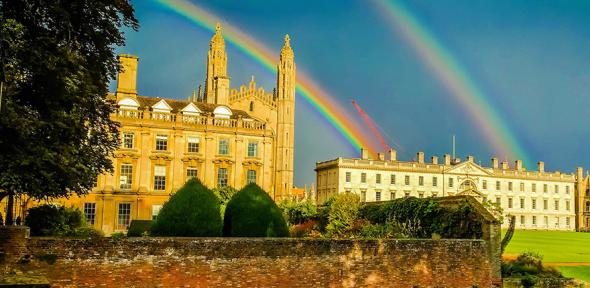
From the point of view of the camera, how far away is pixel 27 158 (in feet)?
54.1

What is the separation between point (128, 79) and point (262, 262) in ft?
134

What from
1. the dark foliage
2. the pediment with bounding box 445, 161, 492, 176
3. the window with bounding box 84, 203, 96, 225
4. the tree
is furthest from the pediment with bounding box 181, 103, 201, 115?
the pediment with bounding box 445, 161, 492, 176

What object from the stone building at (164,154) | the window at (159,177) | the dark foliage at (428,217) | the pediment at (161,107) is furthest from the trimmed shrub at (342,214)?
the pediment at (161,107)

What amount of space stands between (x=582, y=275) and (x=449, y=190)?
246 ft

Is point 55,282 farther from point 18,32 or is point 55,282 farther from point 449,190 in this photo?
point 449,190

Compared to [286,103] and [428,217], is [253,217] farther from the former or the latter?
[286,103]

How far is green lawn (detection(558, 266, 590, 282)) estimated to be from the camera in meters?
22.6

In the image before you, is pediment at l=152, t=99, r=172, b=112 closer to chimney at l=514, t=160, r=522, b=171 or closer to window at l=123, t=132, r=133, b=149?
window at l=123, t=132, r=133, b=149

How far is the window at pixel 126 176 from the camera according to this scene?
155 ft

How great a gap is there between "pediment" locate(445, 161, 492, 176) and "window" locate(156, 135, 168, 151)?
60.8 metres

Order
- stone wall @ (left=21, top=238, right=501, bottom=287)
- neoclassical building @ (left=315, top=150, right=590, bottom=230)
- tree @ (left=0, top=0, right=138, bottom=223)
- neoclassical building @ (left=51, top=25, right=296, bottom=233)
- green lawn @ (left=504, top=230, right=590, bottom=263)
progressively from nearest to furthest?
stone wall @ (left=21, top=238, right=501, bottom=287) < tree @ (left=0, top=0, right=138, bottom=223) < green lawn @ (left=504, top=230, right=590, bottom=263) < neoclassical building @ (left=51, top=25, right=296, bottom=233) < neoclassical building @ (left=315, top=150, right=590, bottom=230)

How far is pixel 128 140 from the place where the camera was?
156ft

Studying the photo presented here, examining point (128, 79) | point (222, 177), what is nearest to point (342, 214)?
point (222, 177)

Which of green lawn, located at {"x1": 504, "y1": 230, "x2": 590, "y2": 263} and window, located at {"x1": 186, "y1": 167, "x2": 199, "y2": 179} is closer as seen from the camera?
green lawn, located at {"x1": 504, "y1": 230, "x2": 590, "y2": 263}
